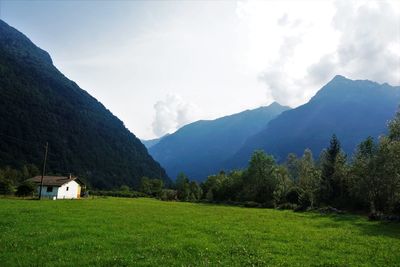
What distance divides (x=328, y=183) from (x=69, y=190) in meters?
75.9

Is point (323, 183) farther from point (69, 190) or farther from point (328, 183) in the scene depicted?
point (69, 190)

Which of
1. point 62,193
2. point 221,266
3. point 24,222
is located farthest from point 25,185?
point 221,266

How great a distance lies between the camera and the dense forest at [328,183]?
61.6m

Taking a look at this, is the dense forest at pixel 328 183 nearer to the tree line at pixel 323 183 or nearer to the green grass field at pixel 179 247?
the tree line at pixel 323 183

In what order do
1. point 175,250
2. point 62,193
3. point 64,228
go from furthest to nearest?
point 62,193 < point 64,228 < point 175,250

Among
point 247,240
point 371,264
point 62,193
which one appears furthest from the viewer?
point 62,193

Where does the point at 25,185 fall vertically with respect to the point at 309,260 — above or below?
above

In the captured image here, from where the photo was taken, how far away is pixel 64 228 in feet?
105

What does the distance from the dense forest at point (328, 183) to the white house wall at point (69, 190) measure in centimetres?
3736

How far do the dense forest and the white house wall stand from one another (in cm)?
3736

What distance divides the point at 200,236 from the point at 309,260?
10.2 metres

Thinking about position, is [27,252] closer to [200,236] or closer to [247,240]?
[200,236]

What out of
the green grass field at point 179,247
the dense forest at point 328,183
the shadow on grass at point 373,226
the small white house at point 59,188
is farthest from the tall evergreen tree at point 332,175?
the small white house at point 59,188

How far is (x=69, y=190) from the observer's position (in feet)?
376
